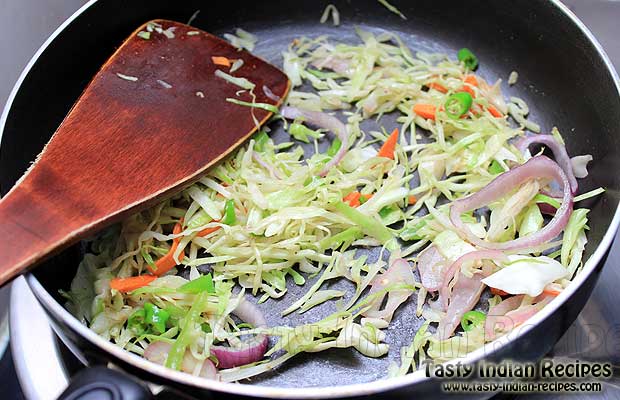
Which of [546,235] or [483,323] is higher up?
[546,235]

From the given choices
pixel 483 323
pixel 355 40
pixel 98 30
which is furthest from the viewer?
pixel 355 40

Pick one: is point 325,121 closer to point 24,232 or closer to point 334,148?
point 334,148

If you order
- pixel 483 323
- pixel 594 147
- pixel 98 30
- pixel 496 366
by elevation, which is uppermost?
pixel 594 147

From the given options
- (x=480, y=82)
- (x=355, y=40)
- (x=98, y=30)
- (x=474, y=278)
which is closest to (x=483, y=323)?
(x=474, y=278)

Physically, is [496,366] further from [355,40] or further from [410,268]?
[355,40]

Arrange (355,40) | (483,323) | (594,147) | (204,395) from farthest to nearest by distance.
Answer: (355,40), (594,147), (483,323), (204,395)

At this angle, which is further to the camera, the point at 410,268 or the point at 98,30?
the point at 98,30
